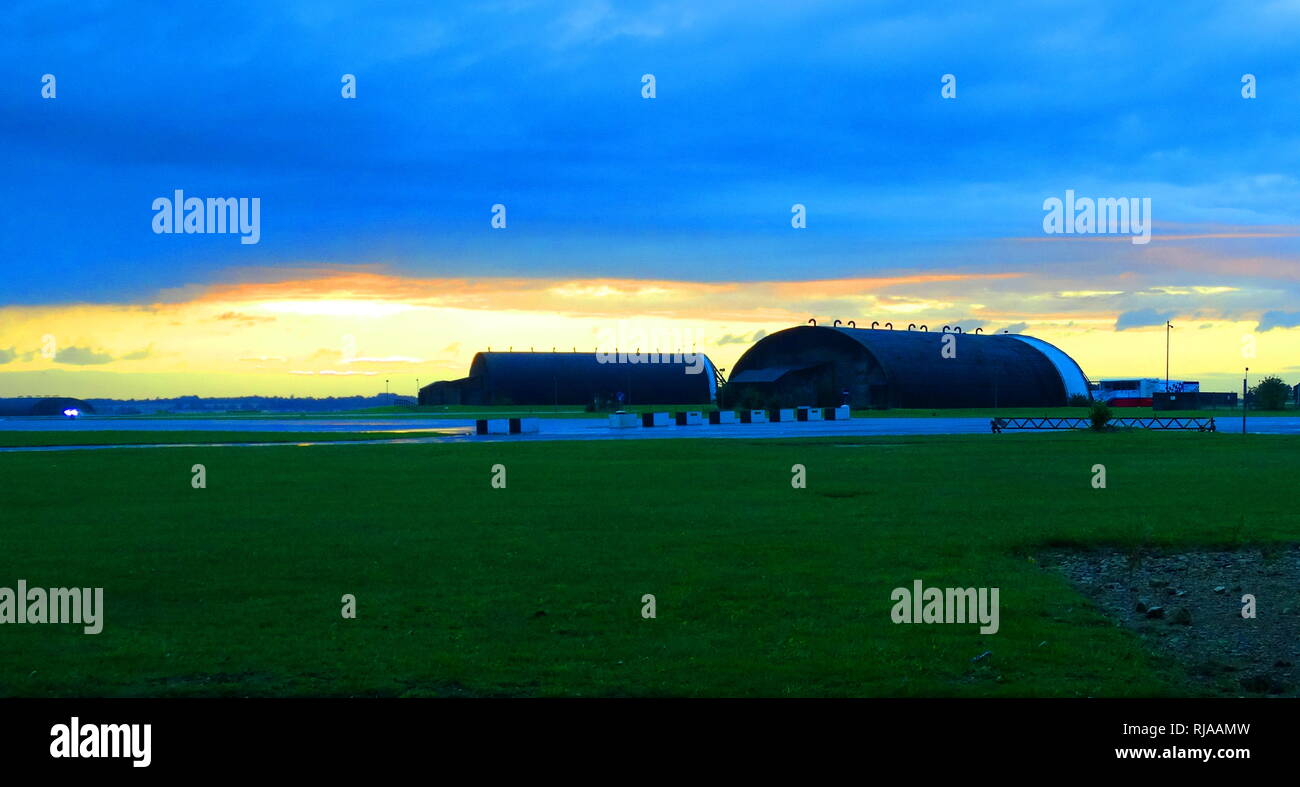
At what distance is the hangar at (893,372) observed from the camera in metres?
131

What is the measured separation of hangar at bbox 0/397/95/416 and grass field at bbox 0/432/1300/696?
520 feet

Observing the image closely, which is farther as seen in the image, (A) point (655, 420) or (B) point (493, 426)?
(A) point (655, 420)

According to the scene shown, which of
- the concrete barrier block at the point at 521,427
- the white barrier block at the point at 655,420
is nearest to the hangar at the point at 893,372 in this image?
the white barrier block at the point at 655,420

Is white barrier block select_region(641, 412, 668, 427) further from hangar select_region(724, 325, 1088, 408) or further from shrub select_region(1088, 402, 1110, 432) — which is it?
hangar select_region(724, 325, 1088, 408)

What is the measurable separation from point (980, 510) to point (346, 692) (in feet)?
56.9

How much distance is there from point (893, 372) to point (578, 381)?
5015 centimetres

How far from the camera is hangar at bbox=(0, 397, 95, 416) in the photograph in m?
176

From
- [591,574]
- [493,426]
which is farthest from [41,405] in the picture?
[591,574]

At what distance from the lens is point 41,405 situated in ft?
594

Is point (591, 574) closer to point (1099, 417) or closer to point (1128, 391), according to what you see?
point (1099, 417)

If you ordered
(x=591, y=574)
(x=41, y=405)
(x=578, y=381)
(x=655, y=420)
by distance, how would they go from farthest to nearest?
(x=41, y=405) → (x=578, y=381) → (x=655, y=420) → (x=591, y=574)

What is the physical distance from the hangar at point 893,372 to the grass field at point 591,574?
9454 cm

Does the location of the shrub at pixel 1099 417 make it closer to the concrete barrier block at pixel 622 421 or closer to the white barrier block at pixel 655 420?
the white barrier block at pixel 655 420
